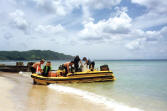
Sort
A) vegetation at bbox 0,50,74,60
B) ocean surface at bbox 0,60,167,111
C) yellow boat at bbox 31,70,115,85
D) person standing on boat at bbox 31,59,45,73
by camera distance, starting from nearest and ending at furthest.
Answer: ocean surface at bbox 0,60,167,111
yellow boat at bbox 31,70,115,85
person standing on boat at bbox 31,59,45,73
vegetation at bbox 0,50,74,60

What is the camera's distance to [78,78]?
43.1ft

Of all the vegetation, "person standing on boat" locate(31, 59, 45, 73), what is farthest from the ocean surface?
the vegetation

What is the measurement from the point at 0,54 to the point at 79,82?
6222 inches

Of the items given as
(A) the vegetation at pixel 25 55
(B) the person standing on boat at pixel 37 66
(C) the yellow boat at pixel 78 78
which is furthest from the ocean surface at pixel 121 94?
(A) the vegetation at pixel 25 55

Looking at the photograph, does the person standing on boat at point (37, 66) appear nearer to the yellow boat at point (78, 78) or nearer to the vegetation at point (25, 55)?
the yellow boat at point (78, 78)

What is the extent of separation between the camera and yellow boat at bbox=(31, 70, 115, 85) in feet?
40.5

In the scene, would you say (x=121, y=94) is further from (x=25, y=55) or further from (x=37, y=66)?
(x=25, y=55)

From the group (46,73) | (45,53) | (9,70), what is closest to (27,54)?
(45,53)

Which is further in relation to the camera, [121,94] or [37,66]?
[37,66]

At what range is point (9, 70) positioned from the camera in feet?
79.3

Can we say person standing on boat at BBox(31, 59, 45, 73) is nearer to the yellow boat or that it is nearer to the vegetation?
the yellow boat

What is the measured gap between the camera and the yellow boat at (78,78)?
1234 centimetres

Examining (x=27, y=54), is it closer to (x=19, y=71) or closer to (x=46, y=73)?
(x=19, y=71)

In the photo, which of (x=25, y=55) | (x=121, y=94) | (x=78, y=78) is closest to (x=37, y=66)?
(x=78, y=78)
